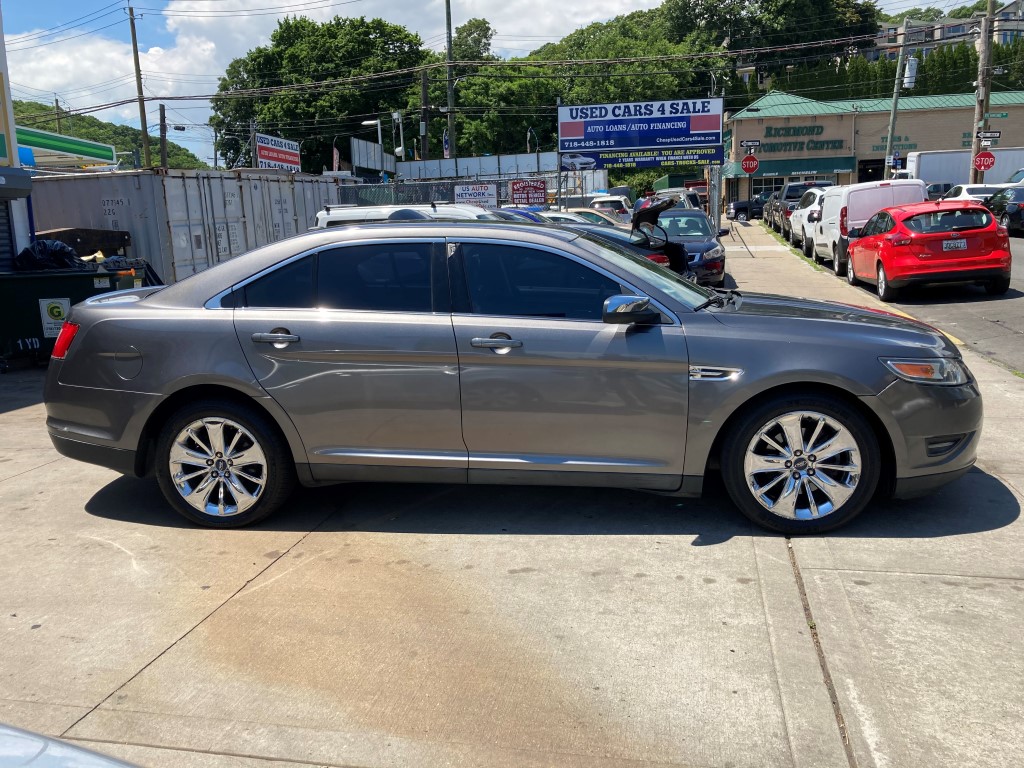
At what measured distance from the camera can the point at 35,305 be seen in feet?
34.5

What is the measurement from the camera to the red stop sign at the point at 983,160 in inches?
1268

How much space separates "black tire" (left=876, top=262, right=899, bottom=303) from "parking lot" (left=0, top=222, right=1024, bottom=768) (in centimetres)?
960

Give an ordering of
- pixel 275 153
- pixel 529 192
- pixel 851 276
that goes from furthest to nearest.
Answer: pixel 275 153 → pixel 529 192 → pixel 851 276

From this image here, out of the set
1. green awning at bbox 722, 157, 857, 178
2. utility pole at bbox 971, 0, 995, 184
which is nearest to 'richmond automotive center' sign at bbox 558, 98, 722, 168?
utility pole at bbox 971, 0, 995, 184

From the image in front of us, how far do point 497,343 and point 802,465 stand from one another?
168cm

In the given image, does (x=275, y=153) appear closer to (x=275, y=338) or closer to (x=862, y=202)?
(x=862, y=202)

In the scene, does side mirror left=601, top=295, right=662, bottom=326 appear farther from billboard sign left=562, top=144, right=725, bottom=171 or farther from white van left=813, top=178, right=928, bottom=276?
billboard sign left=562, top=144, right=725, bottom=171

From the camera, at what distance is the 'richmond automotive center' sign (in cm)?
3016

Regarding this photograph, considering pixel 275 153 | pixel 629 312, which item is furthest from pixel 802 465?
pixel 275 153

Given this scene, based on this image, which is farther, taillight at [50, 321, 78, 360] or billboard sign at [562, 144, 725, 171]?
billboard sign at [562, 144, 725, 171]

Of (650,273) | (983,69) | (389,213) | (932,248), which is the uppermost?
(983,69)

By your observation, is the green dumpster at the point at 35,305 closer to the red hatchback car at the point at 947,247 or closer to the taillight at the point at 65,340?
the taillight at the point at 65,340

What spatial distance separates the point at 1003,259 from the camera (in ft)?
45.3

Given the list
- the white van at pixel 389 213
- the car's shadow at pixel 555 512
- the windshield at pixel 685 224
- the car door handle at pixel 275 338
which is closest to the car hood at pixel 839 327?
the car's shadow at pixel 555 512
